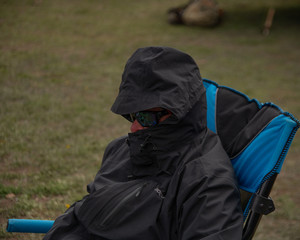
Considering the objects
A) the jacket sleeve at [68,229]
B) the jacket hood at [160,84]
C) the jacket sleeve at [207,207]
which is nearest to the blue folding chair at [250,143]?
the jacket sleeve at [68,229]

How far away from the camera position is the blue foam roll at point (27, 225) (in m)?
2.34

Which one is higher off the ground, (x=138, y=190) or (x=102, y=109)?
(x=138, y=190)

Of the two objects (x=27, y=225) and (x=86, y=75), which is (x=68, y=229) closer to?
(x=27, y=225)

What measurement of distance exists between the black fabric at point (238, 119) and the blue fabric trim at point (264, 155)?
5 centimetres

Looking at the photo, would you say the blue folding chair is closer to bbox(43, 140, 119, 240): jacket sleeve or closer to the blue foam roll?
the blue foam roll

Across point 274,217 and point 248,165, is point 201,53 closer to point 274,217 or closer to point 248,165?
point 274,217

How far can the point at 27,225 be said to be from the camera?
7.74ft

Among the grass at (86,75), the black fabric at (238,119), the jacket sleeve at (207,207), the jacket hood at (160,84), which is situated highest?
the jacket hood at (160,84)

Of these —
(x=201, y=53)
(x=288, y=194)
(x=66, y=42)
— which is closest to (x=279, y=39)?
(x=201, y=53)

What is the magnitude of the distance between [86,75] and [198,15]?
245 inches

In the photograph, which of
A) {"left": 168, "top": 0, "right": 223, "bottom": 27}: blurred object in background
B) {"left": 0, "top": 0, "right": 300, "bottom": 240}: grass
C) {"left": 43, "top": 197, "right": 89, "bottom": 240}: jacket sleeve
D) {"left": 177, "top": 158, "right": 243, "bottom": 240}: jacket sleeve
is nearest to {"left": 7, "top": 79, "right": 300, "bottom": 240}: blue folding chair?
{"left": 43, "top": 197, "right": 89, "bottom": 240}: jacket sleeve

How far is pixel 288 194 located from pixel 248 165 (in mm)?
2507

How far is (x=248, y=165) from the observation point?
7.52 ft

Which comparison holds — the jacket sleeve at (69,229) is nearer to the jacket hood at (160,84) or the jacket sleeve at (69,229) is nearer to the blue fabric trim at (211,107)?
the jacket hood at (160,84)
